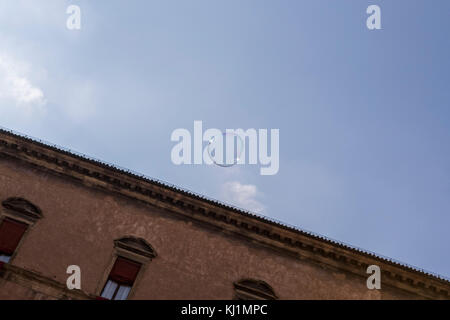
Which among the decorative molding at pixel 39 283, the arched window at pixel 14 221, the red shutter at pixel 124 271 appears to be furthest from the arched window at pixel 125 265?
the arched window at pixel 14 221

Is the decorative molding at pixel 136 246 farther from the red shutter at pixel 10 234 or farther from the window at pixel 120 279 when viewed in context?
the red shutter at pixel 10 234

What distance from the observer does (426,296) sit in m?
13.2

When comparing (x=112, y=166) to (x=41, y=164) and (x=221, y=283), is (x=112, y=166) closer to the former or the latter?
(x=41, y=164)

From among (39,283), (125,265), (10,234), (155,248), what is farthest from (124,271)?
(10,234)

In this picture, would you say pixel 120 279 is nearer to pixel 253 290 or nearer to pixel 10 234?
pixel 10 234

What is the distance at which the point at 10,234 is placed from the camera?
13.1 meters

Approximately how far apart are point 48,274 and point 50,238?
120cm

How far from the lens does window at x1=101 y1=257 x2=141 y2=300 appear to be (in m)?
12.6

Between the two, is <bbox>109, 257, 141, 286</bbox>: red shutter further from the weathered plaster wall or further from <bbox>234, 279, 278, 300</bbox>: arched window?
<bbox>234, 279, 278, 300</bbox>: arched window
